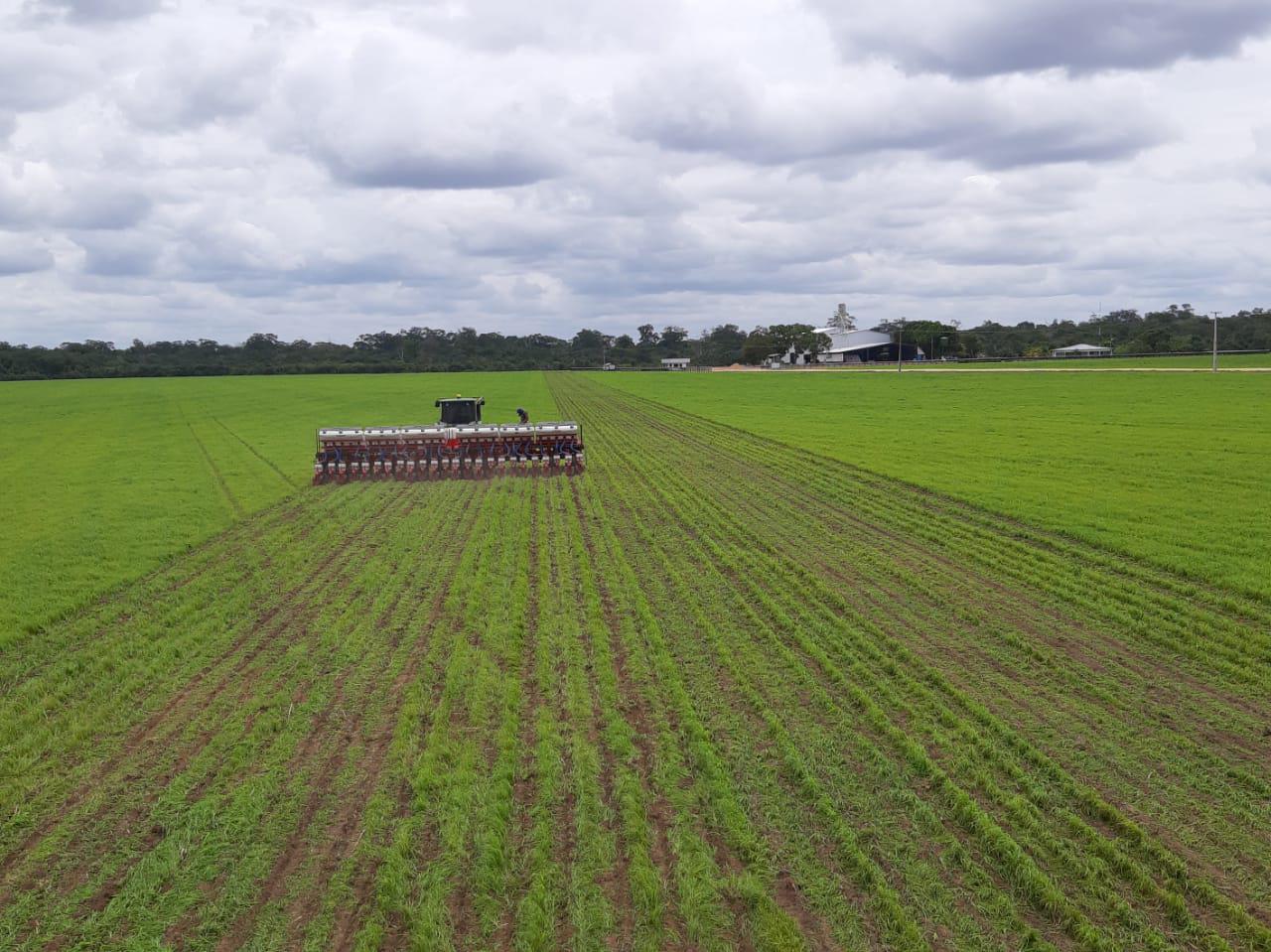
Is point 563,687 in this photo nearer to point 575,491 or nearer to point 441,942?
point 441,942

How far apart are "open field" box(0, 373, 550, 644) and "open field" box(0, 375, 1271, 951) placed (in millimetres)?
2034

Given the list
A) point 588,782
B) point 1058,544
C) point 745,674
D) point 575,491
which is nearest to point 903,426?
point 575,491

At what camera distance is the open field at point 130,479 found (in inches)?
672

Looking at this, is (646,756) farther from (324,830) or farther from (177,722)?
(177,722)


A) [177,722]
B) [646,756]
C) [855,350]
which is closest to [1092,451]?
[646,756]

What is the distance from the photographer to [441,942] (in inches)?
246

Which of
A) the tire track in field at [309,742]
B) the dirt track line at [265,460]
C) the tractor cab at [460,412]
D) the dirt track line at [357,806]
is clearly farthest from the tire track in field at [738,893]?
the tractor cab at [460,412]

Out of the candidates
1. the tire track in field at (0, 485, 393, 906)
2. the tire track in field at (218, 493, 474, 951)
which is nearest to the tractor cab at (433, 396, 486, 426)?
the tire track in field at (0, 485, 393, 906)

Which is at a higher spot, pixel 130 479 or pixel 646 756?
pixel 130 479

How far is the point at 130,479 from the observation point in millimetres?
29812

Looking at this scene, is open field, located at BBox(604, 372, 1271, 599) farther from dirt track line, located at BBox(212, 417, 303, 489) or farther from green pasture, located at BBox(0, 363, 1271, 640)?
dirt track line, located at BBox(212, 417, 303, 489)

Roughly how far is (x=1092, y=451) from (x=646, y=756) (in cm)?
2823

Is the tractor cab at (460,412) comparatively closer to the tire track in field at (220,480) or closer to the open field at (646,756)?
the tire track in field at (220,480)

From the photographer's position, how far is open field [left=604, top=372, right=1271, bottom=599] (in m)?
18.2
